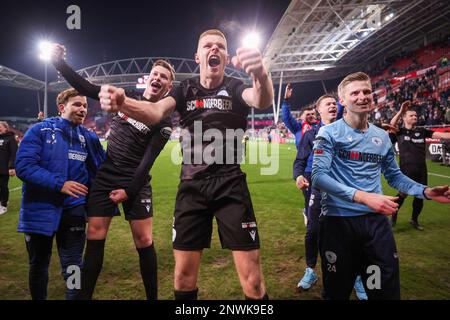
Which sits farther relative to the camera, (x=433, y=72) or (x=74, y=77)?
(x=433, y=72)

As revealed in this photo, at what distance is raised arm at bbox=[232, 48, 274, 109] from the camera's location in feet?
5.78

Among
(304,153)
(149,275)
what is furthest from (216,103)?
(304,153)

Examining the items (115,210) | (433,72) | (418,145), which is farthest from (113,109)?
(433,72)

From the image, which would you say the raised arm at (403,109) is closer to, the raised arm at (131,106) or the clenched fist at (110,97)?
the raised arm at (131,106)

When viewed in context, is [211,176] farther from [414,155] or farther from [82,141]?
[414,155]

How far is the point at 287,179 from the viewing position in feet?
38.6

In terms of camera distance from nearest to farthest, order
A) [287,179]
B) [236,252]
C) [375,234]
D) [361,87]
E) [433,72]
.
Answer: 1. [236,252]
2. [375,234]
3. [361,87]
4. [287,179]
5. [433,72]

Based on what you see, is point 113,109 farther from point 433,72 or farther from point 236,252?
point 433,72

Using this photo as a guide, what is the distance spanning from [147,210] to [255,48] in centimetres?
223

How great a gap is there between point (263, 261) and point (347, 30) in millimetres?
30380

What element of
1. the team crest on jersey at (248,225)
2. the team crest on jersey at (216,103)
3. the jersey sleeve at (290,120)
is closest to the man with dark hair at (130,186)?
the team crest on jersey at (216,103)

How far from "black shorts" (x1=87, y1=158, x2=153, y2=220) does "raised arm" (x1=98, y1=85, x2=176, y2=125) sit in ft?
4.17

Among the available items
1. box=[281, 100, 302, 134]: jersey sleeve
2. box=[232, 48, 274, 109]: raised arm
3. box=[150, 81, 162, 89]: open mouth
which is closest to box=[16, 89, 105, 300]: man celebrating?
box=[150, 81, 162, 89]: open mouth

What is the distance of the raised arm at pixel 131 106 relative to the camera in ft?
5.64
